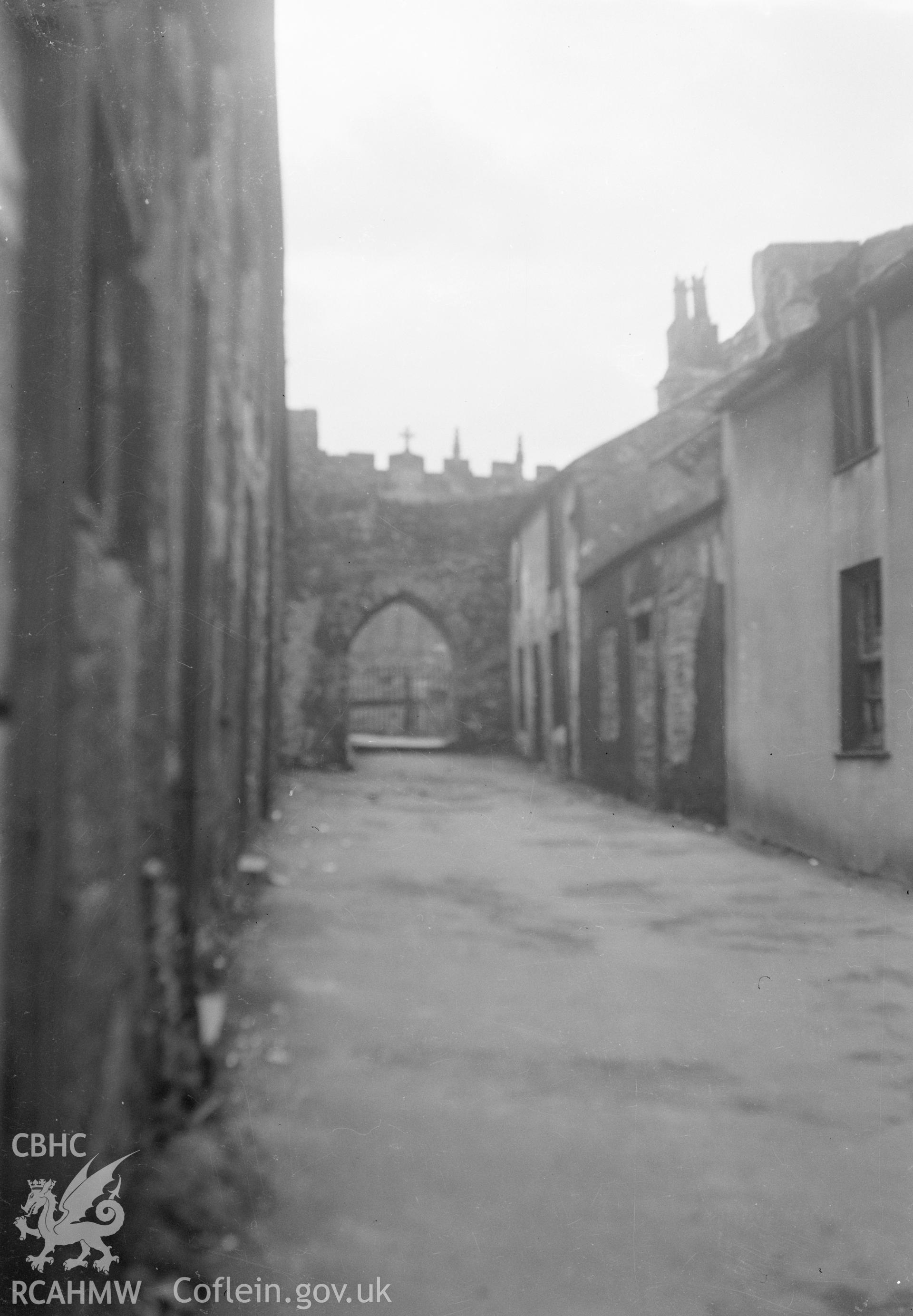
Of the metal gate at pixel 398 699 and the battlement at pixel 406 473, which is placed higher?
the battlement at pixel 406 473

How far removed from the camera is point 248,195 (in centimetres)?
563

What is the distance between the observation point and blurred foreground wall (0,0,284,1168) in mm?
1700

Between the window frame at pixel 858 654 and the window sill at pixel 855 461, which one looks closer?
the window sill at pixel 855 461

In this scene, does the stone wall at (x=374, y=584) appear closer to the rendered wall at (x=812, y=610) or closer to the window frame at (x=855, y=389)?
the rendered wall at (x=812, y=610)

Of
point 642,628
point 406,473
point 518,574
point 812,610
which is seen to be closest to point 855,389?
point 812,610

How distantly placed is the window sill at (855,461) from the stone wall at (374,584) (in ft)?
31.6

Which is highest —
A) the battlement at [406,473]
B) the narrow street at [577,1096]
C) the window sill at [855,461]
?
the battlement at [406,473]

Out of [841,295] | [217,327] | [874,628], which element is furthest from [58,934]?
[841,295]

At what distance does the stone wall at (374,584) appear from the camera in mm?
16812

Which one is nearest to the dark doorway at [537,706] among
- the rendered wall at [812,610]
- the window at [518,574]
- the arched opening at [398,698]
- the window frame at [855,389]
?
the window at [518,574]


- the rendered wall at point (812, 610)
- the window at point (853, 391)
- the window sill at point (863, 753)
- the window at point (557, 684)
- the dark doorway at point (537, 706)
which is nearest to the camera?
the rendered wall at point (812, 610)

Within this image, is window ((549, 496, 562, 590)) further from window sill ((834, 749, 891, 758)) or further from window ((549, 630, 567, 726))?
window sill ((834, 749, 891, 758))

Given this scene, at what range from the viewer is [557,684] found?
52.4 feet

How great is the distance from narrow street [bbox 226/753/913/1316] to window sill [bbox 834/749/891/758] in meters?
1.13
